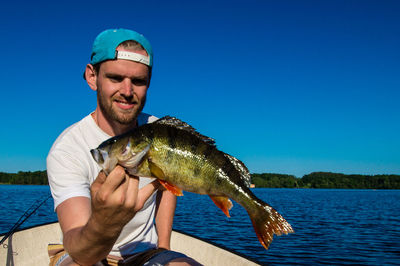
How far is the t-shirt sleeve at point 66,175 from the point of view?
123 inches

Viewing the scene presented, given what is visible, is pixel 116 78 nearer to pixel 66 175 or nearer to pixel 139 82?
pixel 139 82

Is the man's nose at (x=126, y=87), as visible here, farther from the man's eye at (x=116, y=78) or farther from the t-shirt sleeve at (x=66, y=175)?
the t-shirt sleeve at (x=66, y=175)

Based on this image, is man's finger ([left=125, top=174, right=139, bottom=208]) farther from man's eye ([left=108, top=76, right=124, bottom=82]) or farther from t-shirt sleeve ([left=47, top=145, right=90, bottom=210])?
man's eye ([left=108, top=76, right=124, bottom=82])

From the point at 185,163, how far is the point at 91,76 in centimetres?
178

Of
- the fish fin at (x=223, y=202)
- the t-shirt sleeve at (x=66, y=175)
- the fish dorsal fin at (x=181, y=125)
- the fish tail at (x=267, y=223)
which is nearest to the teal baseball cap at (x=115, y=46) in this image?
the fish dorsal fin at (x=181, y=125)

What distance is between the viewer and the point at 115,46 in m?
3.28

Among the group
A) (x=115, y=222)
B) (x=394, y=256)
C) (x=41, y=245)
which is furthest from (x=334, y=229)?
(x=115, y=222)

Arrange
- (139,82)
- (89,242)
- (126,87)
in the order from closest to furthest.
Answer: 1. (89,242)
2. (126,87)
3. (139,82)

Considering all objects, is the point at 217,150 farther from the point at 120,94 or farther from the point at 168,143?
the point at 120,94

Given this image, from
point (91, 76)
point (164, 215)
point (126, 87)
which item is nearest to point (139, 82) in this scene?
point (126, 87)

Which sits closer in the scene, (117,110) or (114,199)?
(114,199)

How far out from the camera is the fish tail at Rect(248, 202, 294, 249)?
2891mm

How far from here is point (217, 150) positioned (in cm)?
292

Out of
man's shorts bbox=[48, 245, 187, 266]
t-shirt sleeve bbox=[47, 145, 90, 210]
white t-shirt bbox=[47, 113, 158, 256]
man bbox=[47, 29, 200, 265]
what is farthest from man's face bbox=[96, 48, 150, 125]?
man's shorts bbox=[48, 245, 187, 266]
